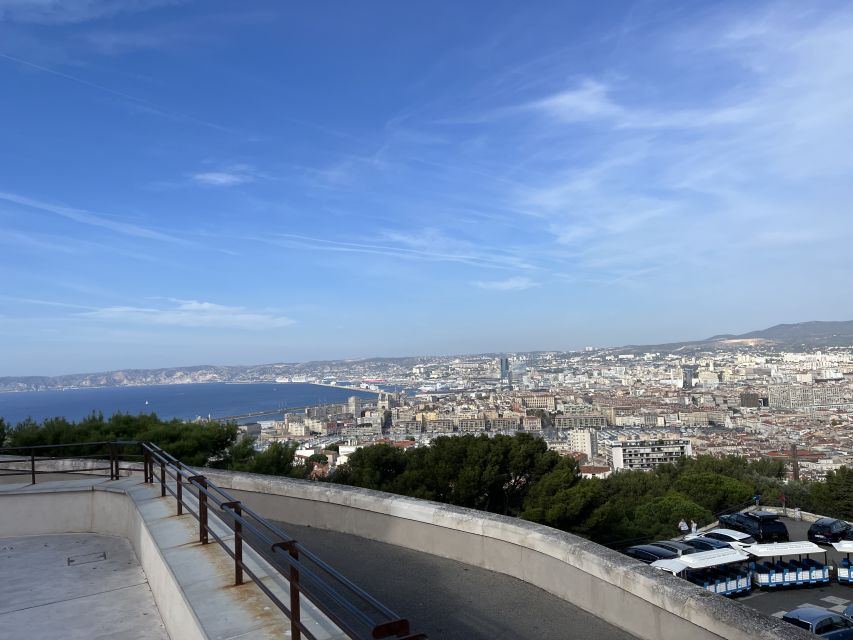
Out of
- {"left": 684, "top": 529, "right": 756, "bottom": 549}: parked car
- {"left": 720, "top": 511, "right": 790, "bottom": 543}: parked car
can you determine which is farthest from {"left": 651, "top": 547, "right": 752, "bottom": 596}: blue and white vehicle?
{"left": 720, "top": 511, "right": 790, "bottom": 543}: parked car

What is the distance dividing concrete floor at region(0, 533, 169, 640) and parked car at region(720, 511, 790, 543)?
12.7 m

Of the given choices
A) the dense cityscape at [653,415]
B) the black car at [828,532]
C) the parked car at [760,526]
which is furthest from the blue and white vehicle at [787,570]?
the dense cityscape at [653,415]

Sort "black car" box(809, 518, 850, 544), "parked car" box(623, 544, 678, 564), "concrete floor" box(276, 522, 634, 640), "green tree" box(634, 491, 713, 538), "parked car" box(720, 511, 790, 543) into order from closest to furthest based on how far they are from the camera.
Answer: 1. "concrete floor" box(276, 522, 634, 640)
2. "parked car" box(623, 544, 678, 564)
3. "black car" box(809, 518, 850, 544)
4. "parked car" box(720, 511, 790, 543)
5. "green tree" box(634, 491, 713, 538)

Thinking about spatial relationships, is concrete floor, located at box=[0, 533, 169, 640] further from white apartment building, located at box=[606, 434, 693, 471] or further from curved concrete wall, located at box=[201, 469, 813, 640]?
white apartment building, located at box=[606, 434, 693, 471]

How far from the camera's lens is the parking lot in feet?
24.2

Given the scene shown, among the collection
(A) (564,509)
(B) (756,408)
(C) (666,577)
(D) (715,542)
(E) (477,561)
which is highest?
(C) (666,577)

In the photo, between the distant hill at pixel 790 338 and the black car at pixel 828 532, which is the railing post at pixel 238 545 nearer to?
the black car at pixel 828 532

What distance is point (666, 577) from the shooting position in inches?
114

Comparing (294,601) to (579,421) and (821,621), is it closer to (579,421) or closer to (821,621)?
(821,621)

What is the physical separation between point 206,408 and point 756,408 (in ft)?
326

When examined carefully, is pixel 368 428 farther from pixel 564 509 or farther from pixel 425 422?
pixel 564 509

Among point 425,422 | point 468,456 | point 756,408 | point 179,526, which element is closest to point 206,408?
point 425,422

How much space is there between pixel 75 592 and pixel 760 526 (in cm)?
1368

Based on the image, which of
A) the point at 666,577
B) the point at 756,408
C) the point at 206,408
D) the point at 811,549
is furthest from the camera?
the point at 206,408
